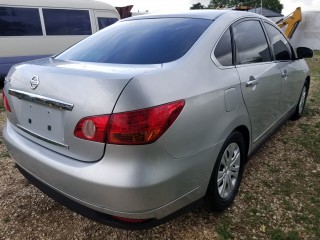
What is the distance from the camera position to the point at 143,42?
2504 millimetres

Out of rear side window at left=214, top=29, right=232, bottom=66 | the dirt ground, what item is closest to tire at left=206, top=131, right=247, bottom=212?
the dirt ground

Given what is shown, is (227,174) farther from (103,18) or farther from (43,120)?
(103,18)

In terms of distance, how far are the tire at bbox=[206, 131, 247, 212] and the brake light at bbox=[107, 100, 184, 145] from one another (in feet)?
2.32

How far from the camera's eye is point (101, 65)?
2.18 metres

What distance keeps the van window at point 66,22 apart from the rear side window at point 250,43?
24.6 ft

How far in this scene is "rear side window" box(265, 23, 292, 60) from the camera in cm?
349

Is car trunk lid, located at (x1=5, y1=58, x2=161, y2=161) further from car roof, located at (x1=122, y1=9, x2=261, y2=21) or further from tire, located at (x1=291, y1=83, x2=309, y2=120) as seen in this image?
tire, located at (x1=291, y1=83, x2=309, y2=120)

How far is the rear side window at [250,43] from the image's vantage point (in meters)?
2.74

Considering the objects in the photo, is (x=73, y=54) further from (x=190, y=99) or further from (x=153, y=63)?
(x=190, y=99)

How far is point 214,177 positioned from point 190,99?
0.67 metres

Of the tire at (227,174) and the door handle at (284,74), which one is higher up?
the door handle at (284,74)

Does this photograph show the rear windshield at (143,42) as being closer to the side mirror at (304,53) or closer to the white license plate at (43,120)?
the white license plate at (43,120)

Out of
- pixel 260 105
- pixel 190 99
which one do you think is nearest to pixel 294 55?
pixel 260 105

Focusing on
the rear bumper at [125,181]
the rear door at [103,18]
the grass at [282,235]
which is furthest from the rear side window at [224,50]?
the rear door at [103,18]
